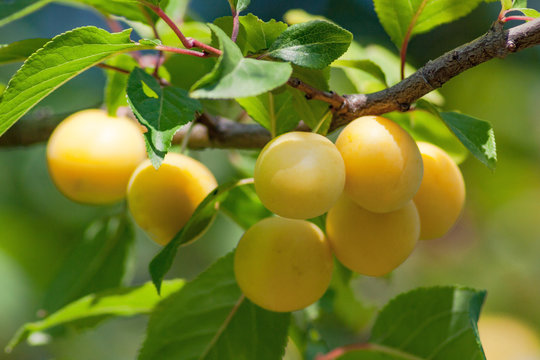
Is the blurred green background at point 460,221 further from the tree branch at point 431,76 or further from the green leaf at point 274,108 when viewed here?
the tree branch at point 431,76

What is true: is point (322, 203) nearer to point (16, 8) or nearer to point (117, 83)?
point (117, 83)

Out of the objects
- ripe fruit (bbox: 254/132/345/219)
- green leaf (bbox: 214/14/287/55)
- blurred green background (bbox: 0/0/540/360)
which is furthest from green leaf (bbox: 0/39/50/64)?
blurred green background (bbox: 0/0/540/360)

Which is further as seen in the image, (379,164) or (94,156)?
(94,156)

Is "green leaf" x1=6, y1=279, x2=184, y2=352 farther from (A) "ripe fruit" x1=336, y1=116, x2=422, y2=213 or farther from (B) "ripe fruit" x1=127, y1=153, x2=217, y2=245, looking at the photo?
(A) "ripe fruit" x1=336, y1=116, x2=422, y2=213

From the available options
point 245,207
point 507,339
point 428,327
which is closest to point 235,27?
point 245,207

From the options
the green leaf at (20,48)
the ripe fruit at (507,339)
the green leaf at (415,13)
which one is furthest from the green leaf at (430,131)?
the ripe fruit at (507,339)
